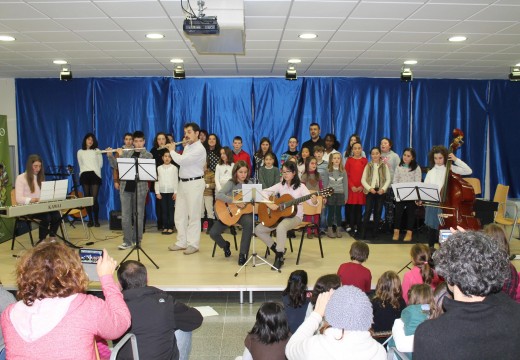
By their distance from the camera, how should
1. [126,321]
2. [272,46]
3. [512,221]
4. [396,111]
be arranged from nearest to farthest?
1. [126,321]
2. [272,46]
3. [512,221]
4. [396,111]

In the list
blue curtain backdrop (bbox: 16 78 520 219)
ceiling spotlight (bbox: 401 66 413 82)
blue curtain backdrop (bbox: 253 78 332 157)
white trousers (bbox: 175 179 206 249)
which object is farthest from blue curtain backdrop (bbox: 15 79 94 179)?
ceiling spotlight (bbox: 401 66 413 82)

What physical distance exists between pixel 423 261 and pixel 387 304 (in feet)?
2.25

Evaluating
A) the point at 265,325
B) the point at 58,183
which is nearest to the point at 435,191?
the point at 265,325

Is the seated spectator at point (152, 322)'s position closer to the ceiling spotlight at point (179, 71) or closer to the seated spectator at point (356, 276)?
the seated spectator at point (356, 276)

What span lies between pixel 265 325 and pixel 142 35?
3.96m

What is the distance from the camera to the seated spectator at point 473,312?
1357 millimetres

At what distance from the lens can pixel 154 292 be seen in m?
2.39

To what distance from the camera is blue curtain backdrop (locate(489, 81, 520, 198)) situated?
27.9 ft

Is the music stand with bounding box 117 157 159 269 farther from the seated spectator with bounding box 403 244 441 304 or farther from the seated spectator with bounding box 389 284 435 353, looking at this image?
the seated spectator with bounding box 389 284 435 353

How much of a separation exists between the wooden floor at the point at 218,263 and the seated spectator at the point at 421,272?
118 centimetres

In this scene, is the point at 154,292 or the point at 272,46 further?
the point at 272,46

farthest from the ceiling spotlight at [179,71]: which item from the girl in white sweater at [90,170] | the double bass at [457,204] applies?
the double bass at [457,204]

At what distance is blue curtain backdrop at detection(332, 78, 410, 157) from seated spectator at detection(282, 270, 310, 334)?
568 centimetres

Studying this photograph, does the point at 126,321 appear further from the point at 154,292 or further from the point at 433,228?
the point at 433,228
